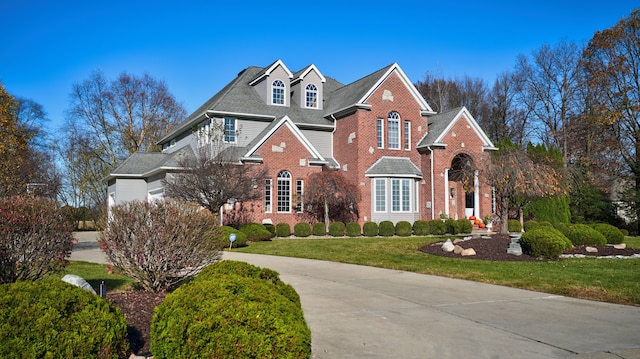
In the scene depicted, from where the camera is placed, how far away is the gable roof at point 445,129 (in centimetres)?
3152

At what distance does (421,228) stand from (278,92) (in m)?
12.8

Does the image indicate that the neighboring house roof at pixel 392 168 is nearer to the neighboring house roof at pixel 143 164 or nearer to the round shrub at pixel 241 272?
the neighboring house roof at pixel 143 164

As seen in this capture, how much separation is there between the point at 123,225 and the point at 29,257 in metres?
1.53

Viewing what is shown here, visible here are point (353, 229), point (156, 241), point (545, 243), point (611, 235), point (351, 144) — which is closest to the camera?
point (156, 241)

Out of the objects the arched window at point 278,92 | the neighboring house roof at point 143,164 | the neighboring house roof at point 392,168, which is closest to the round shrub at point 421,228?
the neighboring house roof at point 392,168

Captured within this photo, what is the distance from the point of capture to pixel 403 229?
28422 millimetres

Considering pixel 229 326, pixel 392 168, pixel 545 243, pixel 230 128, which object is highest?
pixel 230 128

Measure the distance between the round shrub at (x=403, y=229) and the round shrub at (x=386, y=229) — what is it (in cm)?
32

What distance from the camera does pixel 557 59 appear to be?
44.3 m

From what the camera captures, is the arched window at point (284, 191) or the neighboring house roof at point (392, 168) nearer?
the arched window at point (284, 191)

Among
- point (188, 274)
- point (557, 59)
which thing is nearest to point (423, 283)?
point (188, 274)

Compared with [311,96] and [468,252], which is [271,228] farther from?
[468,252]

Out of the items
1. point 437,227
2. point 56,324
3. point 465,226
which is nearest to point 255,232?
point 437,227

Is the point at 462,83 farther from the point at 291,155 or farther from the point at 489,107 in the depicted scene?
the point at 291,155
